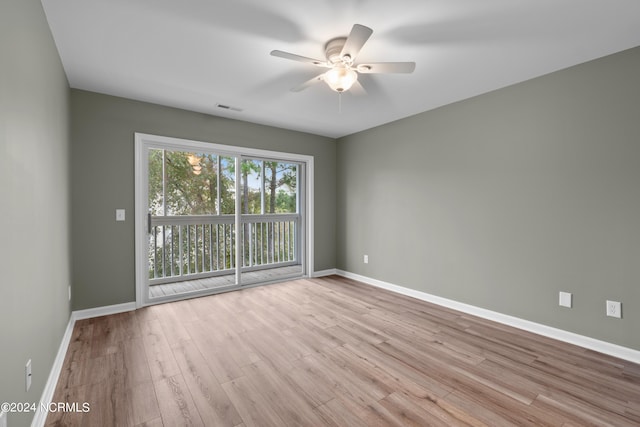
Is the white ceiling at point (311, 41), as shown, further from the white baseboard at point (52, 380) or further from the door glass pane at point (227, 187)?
the white baseboard at point (52, 380)

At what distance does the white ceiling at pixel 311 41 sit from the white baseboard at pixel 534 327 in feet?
7.64

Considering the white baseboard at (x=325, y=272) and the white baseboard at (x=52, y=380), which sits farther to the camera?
the white baseboard at (x=325, y=272)

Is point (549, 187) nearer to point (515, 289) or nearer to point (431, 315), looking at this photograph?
point (515, 289)

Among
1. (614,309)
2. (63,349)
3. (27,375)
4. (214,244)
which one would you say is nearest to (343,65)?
(27,375)

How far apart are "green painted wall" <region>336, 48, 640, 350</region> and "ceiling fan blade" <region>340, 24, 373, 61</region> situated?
192 cm

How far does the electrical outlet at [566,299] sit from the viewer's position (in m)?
2.47

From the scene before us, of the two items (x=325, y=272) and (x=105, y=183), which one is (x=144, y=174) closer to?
(x=105, y=183)

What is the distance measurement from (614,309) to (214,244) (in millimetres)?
4899

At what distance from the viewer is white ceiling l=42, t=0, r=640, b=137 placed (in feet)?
5.79

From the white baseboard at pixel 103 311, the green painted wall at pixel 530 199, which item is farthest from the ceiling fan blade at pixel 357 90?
the white baseboard at pixel 103 311

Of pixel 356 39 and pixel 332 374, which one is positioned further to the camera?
pixel 332 374

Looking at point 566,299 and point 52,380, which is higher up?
point 566,299

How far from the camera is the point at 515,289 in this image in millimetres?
2811

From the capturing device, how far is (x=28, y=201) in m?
1.46
